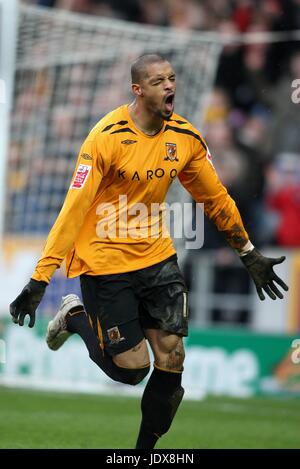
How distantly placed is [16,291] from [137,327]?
6299mm

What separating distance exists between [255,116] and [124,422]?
Answer: 5975mm

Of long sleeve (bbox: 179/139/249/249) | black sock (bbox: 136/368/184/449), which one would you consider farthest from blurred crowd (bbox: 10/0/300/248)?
black sock (bbox: 136/368/184/449)

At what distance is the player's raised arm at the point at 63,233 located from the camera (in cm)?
686

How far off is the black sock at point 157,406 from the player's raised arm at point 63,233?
2.83ft

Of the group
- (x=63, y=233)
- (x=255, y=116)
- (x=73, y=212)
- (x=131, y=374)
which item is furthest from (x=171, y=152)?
(x=255, y=116)

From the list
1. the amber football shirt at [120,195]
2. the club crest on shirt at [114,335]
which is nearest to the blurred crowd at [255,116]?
the amber football shirt at [120,195]

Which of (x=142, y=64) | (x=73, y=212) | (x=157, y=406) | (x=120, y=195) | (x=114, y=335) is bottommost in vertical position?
(x=157, y=406)

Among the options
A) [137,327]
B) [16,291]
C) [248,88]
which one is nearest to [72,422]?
[137,327]

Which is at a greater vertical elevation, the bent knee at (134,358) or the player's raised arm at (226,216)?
the player's raised arm at (226,216)

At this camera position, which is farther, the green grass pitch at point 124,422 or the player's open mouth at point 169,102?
the green grass pitch at point 124,422

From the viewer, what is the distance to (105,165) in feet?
22.9

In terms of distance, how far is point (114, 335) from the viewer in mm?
7090

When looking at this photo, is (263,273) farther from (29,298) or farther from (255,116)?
(255,116)

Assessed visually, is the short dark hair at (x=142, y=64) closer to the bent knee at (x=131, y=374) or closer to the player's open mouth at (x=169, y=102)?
the player's open mouth at (x=169, y=102)
